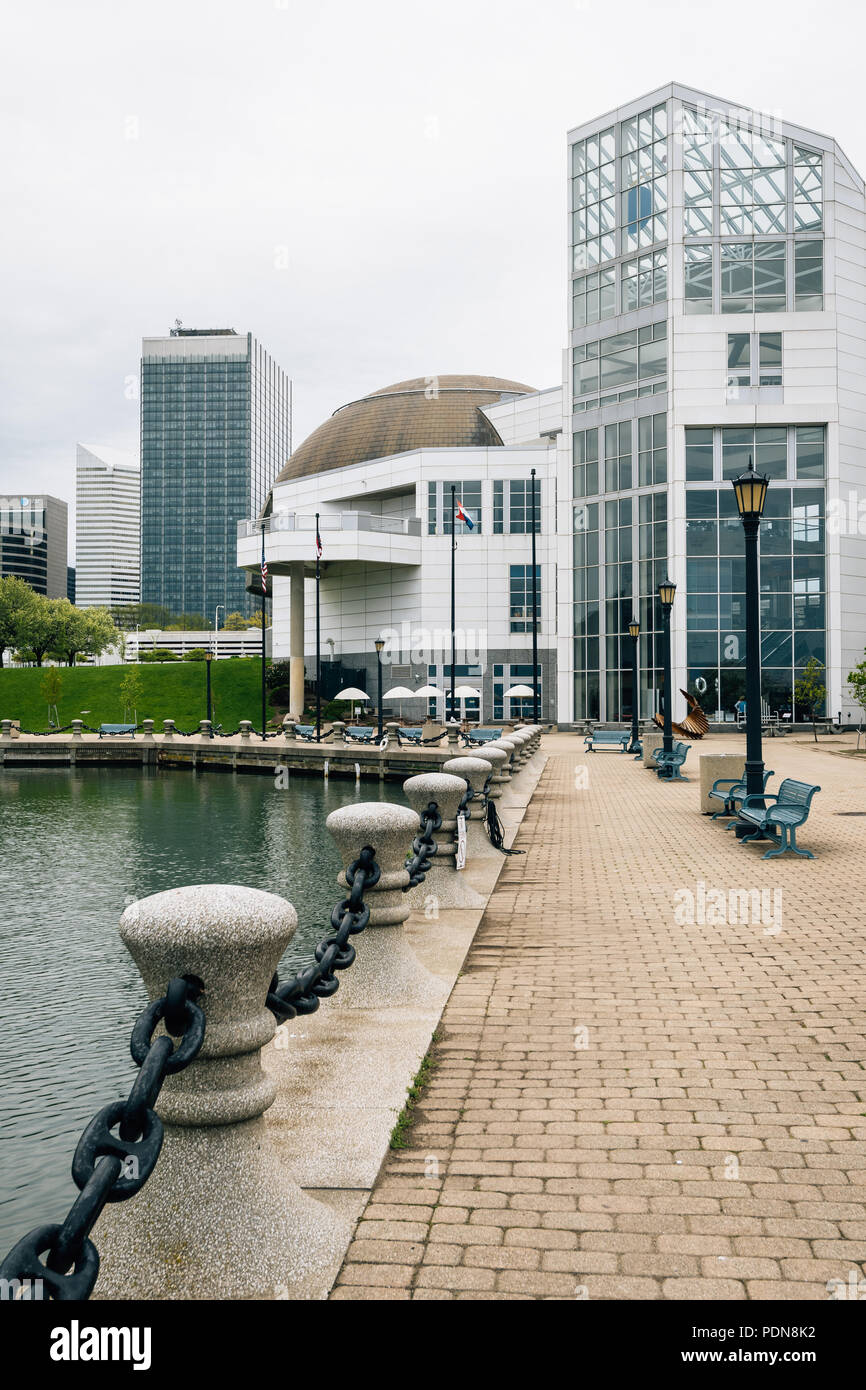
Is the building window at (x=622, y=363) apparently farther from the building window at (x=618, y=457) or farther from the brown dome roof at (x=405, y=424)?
the brown dome roof at (x=405, y=424)

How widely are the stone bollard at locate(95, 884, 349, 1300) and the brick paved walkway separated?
24cm

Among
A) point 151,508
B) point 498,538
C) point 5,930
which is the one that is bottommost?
point 5,930

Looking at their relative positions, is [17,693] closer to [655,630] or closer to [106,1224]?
[655,630]

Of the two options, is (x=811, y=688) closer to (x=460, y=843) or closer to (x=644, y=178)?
(x=644, y=178)

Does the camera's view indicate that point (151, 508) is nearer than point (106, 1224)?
No

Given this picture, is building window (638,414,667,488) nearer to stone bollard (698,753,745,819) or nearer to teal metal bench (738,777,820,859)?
stone bollard (698,753,745,819)

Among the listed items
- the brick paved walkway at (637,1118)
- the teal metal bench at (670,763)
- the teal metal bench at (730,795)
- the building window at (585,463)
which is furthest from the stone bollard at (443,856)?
the building window at (585,463)

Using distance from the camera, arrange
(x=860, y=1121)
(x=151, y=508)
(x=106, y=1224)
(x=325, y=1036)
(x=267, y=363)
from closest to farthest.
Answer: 1. (x=106, y=1224)
2. (x=860, y=1121)
3. (x=325, y=1036)
4. (x=267, y=363)
5. (x=151, y=508)

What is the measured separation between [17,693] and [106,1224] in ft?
284

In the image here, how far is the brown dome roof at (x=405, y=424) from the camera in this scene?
7181cm

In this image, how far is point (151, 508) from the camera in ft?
646

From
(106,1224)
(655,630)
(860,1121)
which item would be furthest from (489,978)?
(655,630)

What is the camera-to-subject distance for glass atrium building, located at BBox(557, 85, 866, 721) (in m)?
48.6

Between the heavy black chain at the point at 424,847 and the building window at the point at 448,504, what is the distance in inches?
2183
